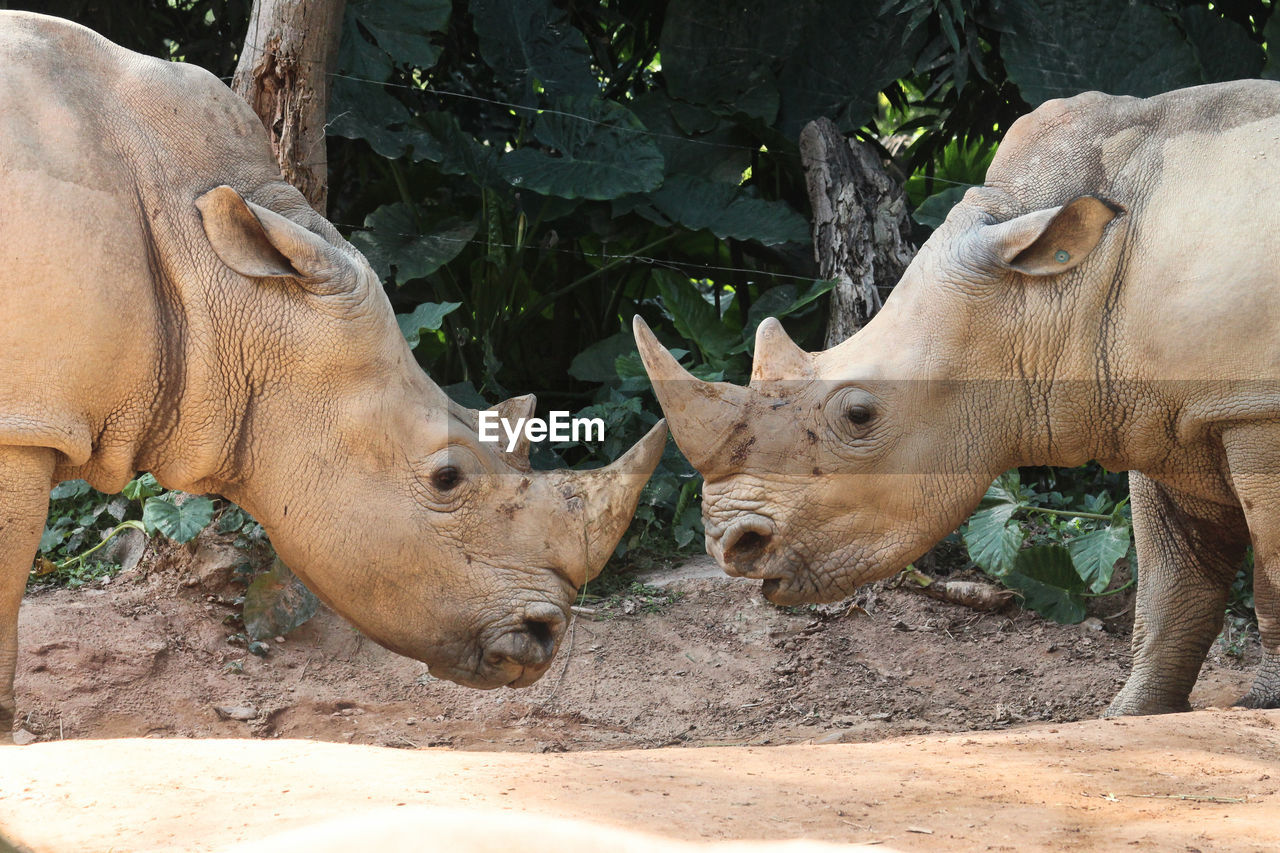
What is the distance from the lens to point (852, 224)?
783cm

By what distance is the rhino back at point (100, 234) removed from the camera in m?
4.16

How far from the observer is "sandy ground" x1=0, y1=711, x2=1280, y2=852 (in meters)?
3.17

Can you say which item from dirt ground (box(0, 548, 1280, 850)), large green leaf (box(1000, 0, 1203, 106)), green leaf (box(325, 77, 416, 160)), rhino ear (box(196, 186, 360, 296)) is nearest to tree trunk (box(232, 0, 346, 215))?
green leaf (box(325, 77, 416, 160))

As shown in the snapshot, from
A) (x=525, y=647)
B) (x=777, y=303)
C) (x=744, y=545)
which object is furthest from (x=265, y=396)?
(x=777, y=303)

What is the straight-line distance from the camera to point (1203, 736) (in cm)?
458

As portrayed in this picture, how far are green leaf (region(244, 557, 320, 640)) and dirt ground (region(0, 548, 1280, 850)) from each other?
113 mm

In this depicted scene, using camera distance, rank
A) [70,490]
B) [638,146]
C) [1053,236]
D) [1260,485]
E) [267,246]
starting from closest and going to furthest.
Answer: [267,246]
[1260,485]
[1053,236]
[70,490]
[638,146]

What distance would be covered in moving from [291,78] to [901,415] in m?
3.11

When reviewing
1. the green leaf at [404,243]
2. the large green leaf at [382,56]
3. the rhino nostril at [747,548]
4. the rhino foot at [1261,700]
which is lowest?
the rhino foot at [1261,700]

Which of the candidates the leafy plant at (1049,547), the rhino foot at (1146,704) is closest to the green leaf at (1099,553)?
the leafy plant at (1049,547)

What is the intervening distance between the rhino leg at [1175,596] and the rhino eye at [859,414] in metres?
1.47

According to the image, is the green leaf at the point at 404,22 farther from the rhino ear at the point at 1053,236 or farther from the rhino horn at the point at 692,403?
the rhino ear at the point at 1053,236

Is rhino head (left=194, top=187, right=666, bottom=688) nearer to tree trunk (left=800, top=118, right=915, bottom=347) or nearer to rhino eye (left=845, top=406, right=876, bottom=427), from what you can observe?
rhino eye (left=845, top=406, right=876, bottom=427)

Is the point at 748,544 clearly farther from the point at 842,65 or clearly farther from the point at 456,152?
the point at 842,65
